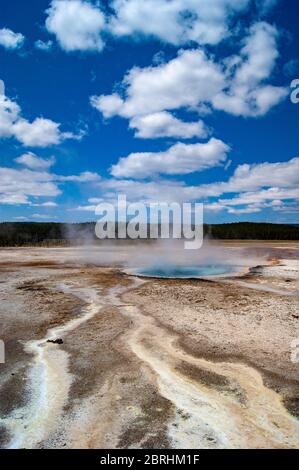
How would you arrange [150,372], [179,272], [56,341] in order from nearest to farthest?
[150,372] → [56,341] → [179,272]

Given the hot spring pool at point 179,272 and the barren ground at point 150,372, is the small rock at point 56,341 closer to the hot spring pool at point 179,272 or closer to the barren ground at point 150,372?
the barren ground at point 150,372

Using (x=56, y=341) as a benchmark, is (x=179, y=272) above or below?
above

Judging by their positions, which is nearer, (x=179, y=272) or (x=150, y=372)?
(x=150, y=372)

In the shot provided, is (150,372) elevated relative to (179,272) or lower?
lower

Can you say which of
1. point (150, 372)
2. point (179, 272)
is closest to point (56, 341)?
point (150, 372)

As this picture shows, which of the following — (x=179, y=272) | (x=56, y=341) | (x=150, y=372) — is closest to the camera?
(x=150, y=372)

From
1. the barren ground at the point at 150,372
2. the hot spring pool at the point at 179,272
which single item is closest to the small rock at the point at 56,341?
the barren ground at the point at 150,372

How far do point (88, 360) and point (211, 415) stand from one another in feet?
8.60

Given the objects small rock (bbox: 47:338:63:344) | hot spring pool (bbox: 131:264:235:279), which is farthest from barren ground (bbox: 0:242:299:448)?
hot spring pool (bbox: 131:264:235:279)

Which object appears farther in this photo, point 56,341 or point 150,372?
point 56,341

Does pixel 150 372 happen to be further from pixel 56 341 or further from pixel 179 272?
pixel 179 272

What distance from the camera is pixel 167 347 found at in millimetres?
6973

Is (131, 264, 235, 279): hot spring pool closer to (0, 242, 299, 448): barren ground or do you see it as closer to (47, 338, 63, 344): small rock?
(0, 242, 299, 448): barren ground
